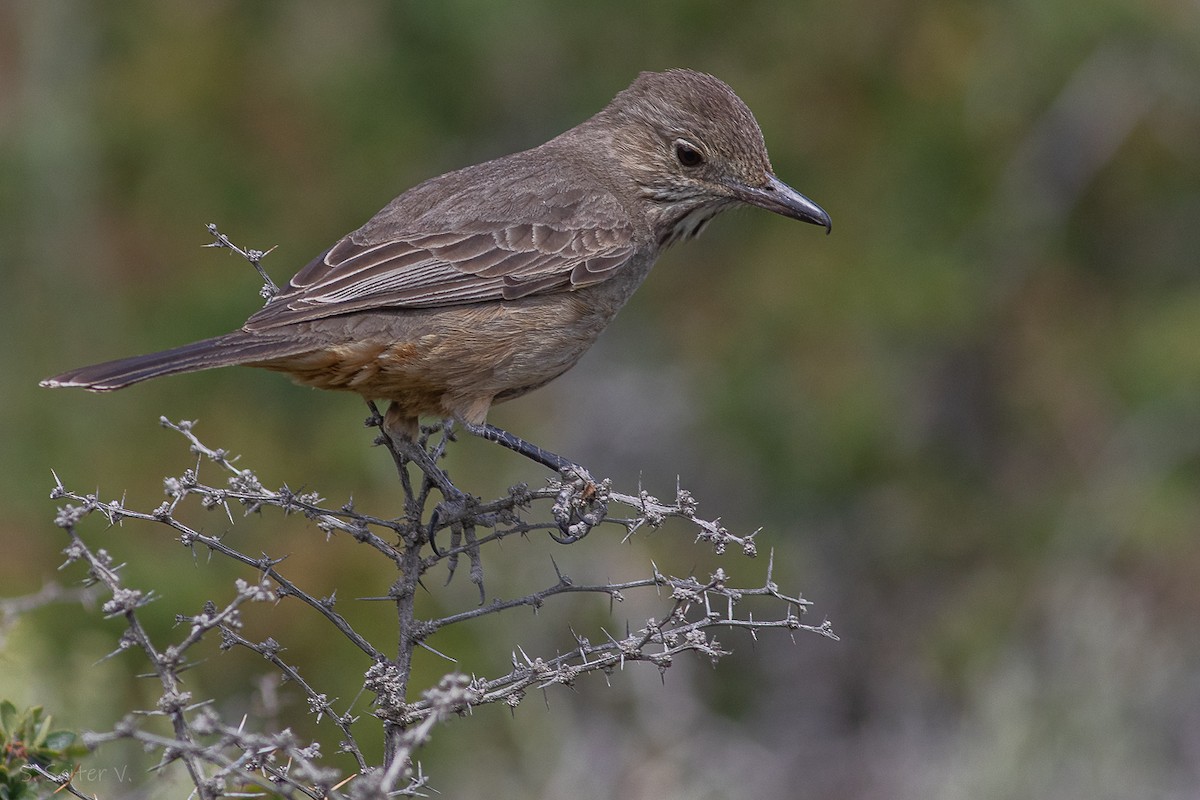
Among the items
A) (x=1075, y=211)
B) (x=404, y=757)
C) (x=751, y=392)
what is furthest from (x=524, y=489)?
(x=1075, y=211)

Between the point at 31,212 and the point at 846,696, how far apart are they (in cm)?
566

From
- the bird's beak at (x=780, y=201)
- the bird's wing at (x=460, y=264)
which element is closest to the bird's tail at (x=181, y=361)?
the bird's wing at (x=460, y=264)

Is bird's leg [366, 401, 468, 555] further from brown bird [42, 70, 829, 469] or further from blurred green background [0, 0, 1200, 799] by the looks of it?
blurred green background [0, 0, 1200, 799]

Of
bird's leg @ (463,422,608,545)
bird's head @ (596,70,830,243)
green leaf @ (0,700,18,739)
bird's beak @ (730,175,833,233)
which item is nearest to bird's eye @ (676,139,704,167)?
bird's head @ (596,70,830,243)

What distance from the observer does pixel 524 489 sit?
4.00 meters

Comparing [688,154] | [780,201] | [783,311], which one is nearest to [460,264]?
[688,154]

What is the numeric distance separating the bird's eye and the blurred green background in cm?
271

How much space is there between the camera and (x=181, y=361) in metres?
4.28

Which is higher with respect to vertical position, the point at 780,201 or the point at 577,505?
the point at 780,201

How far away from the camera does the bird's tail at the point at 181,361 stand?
414 centimetres

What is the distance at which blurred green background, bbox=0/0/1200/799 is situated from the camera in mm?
→ 7965

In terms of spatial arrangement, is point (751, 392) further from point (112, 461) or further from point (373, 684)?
point (373, 684)

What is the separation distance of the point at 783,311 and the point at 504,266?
425cm

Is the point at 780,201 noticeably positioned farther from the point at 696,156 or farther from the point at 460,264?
the point at 460,264
